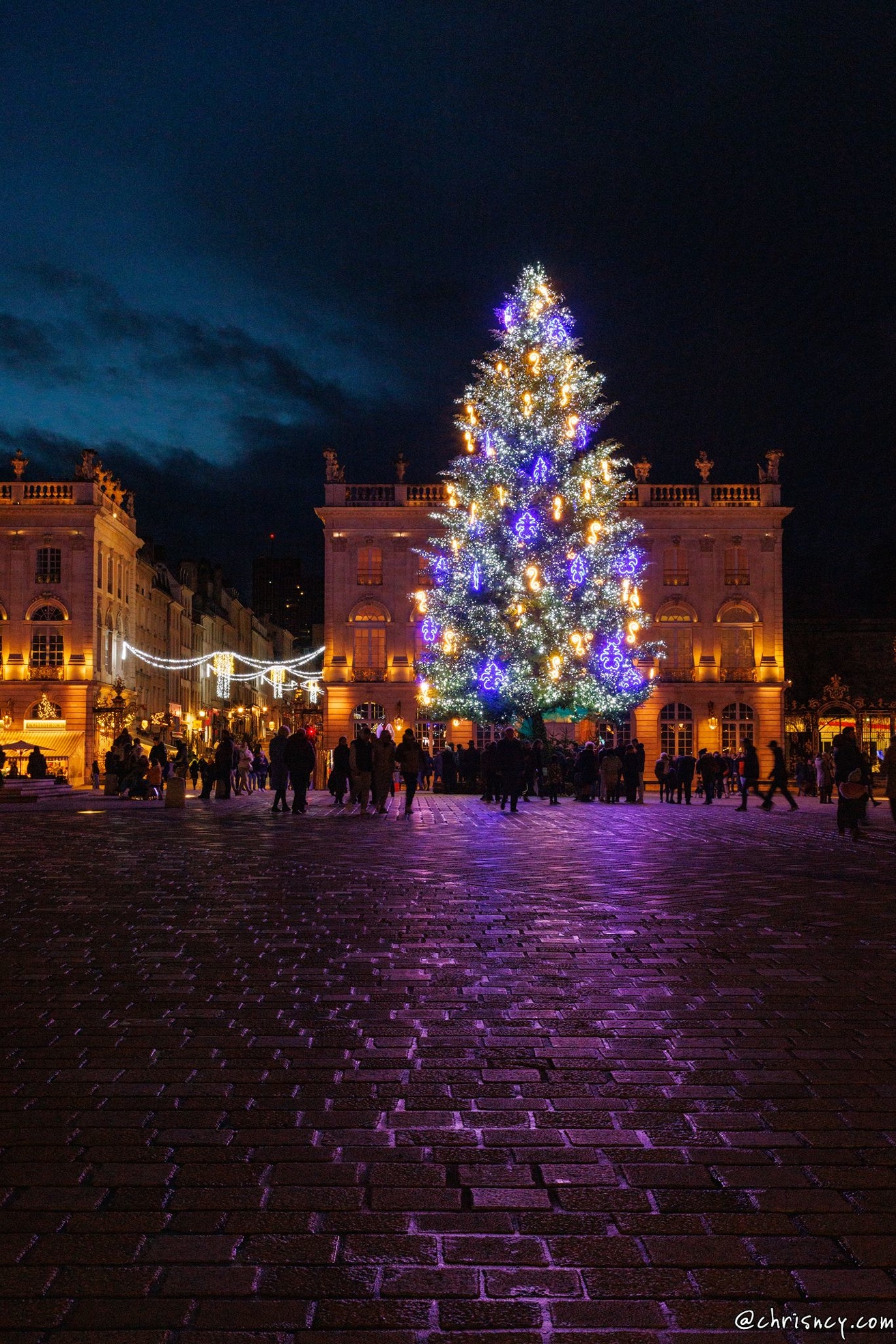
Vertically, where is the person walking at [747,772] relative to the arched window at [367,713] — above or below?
below

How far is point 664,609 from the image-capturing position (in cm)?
5556

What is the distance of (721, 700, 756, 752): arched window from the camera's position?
5459 centimetres

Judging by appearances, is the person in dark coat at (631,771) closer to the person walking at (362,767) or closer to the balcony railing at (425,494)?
the person walking at (362,767)

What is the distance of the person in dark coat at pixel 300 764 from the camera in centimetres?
2333

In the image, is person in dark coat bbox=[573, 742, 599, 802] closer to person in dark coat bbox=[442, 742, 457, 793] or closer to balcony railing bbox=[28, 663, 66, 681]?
person in dark coat bbox=[442, 742, 457, 793]

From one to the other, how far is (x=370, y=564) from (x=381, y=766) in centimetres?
3205

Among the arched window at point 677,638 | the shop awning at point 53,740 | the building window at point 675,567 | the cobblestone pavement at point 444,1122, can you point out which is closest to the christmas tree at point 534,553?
the arched window at point 677,638

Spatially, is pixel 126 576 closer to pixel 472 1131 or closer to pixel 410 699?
pixel 410 699

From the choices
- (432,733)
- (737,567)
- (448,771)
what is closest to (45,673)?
(432,733)

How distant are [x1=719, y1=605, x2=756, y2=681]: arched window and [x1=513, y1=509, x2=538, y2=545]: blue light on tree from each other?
869 inches

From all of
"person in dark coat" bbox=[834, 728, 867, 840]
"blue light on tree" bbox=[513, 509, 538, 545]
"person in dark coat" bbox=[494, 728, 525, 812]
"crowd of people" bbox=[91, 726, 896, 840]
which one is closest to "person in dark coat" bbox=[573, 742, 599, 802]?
"crowd of people" bbox=[91, 726, 896, 840]

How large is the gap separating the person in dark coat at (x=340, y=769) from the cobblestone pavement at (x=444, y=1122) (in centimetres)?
1730

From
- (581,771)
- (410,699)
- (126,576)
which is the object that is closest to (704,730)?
(410,699)

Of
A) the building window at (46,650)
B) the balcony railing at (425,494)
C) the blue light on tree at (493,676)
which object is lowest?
the blue light on tree at (493,676)
